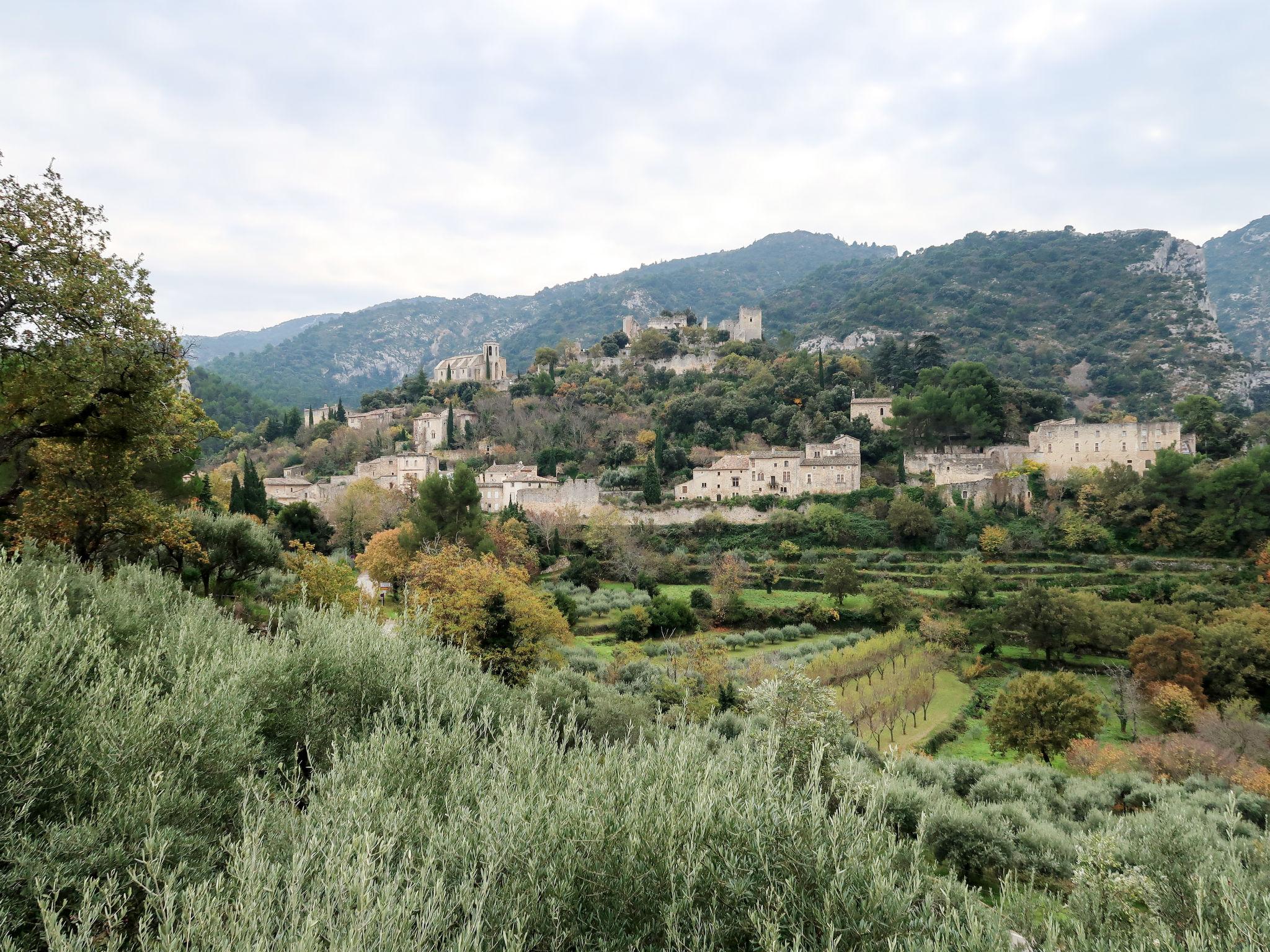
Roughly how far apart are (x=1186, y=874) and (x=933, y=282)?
104m

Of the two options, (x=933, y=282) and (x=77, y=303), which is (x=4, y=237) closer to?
(x=77, y=303)

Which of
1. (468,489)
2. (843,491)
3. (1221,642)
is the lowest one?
(1221,642)

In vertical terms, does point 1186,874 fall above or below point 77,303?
below

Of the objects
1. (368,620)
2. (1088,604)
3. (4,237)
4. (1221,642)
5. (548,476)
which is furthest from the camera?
(548,476)

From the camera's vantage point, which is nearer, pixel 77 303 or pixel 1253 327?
pixel 77 303

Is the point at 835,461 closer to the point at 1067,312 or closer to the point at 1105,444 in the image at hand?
the point at 1105,444

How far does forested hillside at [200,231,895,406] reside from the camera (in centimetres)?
13188

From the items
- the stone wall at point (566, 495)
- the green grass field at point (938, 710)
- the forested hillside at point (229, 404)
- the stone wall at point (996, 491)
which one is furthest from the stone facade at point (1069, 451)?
the forested hillside at point (229, 404)

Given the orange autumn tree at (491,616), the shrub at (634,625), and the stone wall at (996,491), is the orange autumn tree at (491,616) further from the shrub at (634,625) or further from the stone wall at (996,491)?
the stone wall at (996,491)

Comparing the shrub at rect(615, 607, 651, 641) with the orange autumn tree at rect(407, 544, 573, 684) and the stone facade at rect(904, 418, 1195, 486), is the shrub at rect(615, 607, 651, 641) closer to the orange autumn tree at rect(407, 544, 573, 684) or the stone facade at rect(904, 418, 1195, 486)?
the orange autumn tree at rect(407, 544, 573, 684)

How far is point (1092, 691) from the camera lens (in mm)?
21844

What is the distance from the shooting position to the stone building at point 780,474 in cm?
4044

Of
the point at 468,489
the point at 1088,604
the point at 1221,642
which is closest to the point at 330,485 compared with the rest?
the point at 468,489

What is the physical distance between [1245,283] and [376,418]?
143225mm
